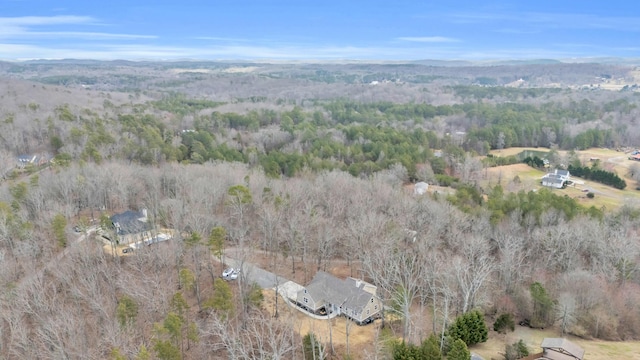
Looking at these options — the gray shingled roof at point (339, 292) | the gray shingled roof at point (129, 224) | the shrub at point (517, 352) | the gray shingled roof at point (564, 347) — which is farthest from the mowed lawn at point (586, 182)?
the gray shingled roof at point (129, 224)

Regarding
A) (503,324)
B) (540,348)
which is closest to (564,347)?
(540,348)

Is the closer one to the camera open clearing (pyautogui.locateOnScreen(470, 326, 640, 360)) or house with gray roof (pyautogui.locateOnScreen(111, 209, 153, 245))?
open clearing (pyautogui.locateOnScreen(470, 326, 640, 360))

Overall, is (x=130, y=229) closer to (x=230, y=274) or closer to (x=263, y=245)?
(x=230, y=274)

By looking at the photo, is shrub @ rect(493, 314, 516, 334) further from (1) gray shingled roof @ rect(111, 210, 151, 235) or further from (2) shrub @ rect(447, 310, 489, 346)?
(1) gray shingled roof @ rect(111, 210, 151, 235)

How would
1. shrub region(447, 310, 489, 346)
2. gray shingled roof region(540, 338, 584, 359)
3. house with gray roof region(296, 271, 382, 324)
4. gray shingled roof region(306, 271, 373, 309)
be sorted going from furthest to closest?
gray shingled roof region(306, 271, 373, 309) → house with gray roof region(296, 271, 382, 324) → shrub region(447, 310, 489, 346) → gray shingled roof region(540, 338, 584, 359)

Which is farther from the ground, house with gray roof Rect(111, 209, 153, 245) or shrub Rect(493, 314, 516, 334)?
house with gray roof Rect(111, 209, 153, 245)

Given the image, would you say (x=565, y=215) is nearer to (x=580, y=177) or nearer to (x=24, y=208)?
(x=580, y=177)

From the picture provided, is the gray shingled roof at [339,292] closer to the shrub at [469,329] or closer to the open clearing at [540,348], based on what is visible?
the shrub at [469,329]

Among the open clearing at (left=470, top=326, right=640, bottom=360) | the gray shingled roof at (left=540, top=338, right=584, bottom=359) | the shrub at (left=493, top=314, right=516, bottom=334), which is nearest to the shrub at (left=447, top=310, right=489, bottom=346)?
the open clearing at (left=470, top=326, right=640, bottom=360)
